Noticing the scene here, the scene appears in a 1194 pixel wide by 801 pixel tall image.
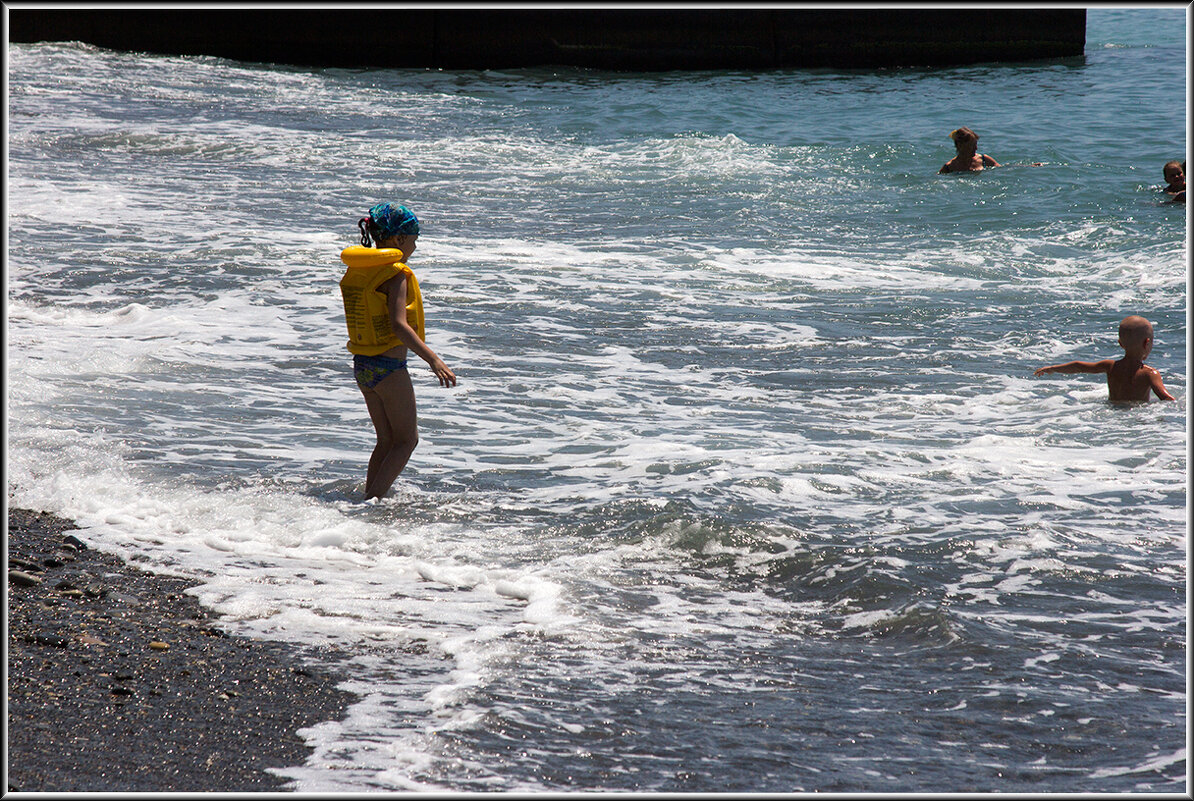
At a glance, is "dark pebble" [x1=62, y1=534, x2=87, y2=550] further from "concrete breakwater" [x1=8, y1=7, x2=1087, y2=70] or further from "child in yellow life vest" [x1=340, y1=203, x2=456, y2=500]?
"concrete breakwater" [x1=8, y1=7, x2=1087, y2=70]

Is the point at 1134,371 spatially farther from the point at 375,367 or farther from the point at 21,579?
the point at 21,579

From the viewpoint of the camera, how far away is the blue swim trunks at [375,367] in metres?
5.42

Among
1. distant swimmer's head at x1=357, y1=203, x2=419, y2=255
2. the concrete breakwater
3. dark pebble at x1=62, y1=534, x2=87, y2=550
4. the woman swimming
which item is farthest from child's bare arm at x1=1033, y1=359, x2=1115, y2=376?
the concrete breakwater

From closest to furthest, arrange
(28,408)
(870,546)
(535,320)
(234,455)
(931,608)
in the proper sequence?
1. (931,608)
2. (870,546)
3. (234,455)
4. (28,408)
5. (535,320)

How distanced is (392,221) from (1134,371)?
5.03 meters

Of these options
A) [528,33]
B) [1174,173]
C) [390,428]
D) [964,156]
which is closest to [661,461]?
[390,428]

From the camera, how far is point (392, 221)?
17.4 feet

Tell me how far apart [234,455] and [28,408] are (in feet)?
5.43

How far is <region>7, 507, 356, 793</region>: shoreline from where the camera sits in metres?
3.17

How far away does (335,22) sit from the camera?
26.4 metres

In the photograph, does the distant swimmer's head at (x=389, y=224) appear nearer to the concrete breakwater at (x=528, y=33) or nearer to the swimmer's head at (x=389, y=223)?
the swimmer's head at (x=389, y=223)

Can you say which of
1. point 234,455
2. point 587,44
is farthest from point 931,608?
point 587,44

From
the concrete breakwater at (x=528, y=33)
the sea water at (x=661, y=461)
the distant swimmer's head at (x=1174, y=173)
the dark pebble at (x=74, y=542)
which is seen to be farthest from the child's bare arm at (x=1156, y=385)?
the concrete breakwater at (x=528, y=33)

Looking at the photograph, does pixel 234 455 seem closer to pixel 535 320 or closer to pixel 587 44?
pixel 535 320
